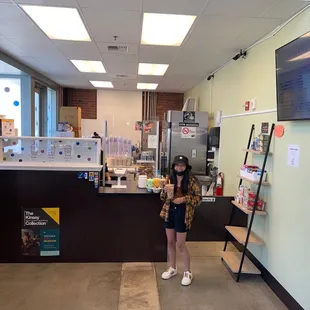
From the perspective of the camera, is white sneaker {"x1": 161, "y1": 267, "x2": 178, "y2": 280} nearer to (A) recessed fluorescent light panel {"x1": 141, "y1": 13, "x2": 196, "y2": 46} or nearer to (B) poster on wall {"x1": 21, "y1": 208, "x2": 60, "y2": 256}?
(B) poster on wall {"x1": 21, "y1": 208, "x2": 60, "y2": 256}

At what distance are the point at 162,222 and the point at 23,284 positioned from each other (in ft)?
5.19

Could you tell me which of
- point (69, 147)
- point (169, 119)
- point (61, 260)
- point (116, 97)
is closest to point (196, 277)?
point (61, 260)

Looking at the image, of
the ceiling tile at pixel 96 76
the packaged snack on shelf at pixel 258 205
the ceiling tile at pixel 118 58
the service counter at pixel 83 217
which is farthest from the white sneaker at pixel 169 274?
the ceiling tile at pixel 96 76

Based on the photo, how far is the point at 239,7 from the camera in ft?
8.34

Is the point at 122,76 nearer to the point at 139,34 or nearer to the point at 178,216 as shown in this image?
the point at 139,34

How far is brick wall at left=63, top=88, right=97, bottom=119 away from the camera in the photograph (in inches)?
327

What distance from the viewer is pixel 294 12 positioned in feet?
8.53

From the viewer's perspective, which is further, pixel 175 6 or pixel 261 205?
pixel 261 205

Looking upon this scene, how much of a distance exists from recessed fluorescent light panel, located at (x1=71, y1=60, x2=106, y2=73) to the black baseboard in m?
3.73

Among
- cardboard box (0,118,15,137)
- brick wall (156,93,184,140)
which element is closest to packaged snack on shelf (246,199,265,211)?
cardboard box (0,118,15,137)

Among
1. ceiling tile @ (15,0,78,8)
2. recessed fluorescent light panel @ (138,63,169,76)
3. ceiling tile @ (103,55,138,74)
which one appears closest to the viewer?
ceiling tile @ (15,0,78,8)

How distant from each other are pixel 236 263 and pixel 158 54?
2930 mm

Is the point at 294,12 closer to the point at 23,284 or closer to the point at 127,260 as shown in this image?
the point at 127,260

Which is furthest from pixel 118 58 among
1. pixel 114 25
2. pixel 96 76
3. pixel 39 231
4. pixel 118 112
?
pixel 118 112
